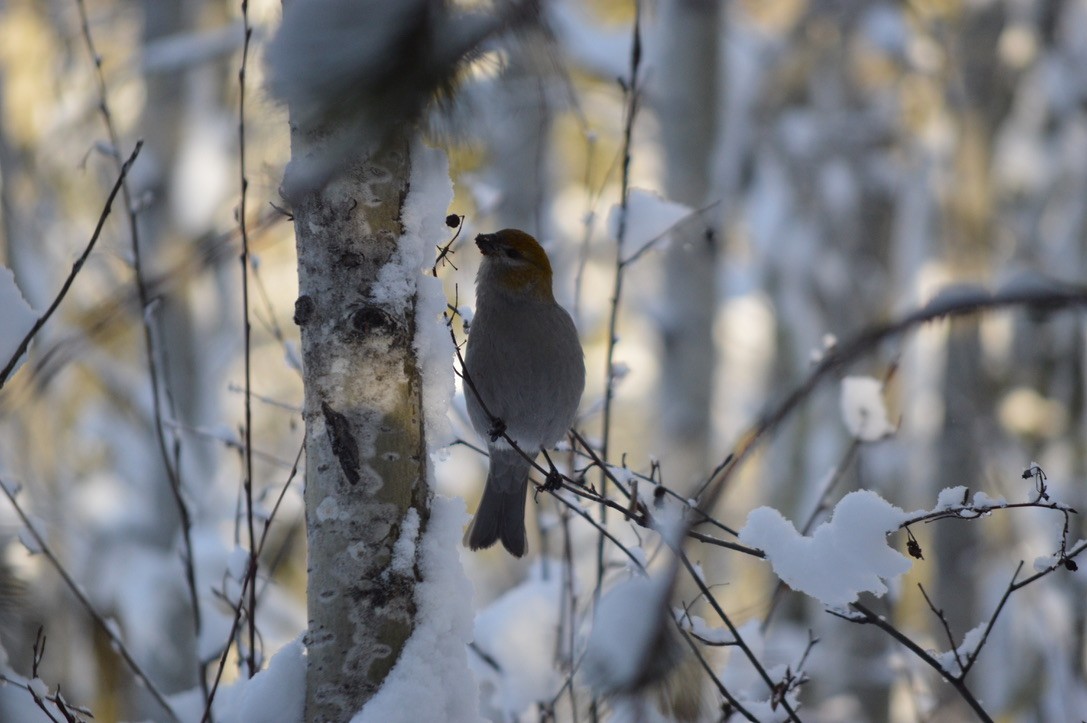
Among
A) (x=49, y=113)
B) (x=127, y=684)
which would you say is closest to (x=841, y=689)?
(x=127, y=684)

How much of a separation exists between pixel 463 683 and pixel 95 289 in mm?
8294

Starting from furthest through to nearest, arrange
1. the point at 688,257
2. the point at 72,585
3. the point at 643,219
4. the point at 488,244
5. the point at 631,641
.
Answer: the point at 688,257
the point at 488,244
the point at 643,219
the point at 72,585
the point at 631,641

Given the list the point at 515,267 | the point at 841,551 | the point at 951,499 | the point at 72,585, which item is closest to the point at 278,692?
the point at 72,585

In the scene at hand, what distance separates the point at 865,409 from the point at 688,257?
2.63 metres

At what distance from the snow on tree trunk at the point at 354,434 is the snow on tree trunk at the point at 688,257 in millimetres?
3514

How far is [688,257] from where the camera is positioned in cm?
478

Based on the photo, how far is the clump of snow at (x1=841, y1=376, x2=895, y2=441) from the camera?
2.20 m

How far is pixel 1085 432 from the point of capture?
6.38 metres

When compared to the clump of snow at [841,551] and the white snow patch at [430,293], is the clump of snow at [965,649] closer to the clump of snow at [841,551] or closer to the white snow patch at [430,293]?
the clump of snow at [841,551]

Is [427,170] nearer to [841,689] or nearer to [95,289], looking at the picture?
[841,689]

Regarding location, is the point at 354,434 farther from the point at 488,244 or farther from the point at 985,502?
the point at 488,244

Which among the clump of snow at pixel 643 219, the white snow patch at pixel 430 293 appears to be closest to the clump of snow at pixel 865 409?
the clump of snow at pixel 643 219

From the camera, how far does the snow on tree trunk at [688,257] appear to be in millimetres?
4824

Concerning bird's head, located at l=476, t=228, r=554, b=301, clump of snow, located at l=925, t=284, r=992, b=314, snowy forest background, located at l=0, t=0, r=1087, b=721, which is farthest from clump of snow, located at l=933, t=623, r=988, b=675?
bird's head, located at l=476, t=228, r=554, b=301
